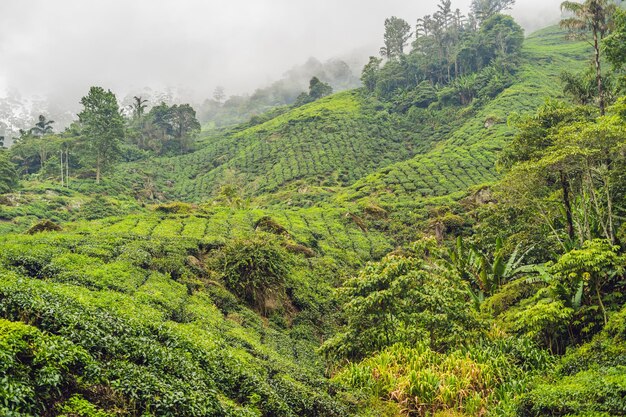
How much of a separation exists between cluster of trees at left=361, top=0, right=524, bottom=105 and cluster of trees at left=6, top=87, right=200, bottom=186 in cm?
5042

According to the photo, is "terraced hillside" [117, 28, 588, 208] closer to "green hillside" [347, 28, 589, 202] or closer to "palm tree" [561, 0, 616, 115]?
"green hillside" [347, 28, 589, 202]

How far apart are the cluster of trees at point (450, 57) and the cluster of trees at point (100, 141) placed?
165 feet

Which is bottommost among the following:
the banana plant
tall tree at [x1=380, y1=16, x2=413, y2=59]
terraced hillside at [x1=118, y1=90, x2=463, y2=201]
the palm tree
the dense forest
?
the banana plant

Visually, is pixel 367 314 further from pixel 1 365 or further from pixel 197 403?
pixel 1 365

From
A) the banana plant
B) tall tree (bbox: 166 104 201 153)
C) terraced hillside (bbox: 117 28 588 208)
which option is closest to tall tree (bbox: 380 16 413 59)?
terraced hillside (bbox: 117 28 588 208)

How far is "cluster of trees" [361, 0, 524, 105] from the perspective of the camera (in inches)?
3511

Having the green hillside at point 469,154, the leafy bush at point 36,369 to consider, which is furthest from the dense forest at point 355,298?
the green hillside at point 469,154

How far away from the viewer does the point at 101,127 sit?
2719 inches

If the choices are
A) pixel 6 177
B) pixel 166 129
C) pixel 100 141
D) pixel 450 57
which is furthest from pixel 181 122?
pixel 450 57

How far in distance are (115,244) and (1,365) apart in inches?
560

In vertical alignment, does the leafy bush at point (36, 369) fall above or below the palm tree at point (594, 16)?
below

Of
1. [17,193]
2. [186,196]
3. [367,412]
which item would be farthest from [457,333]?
[186,196]

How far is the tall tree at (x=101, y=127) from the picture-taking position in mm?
68750

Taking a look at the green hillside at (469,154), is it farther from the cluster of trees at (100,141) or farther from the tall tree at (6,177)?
the tall tree at (6,177)
